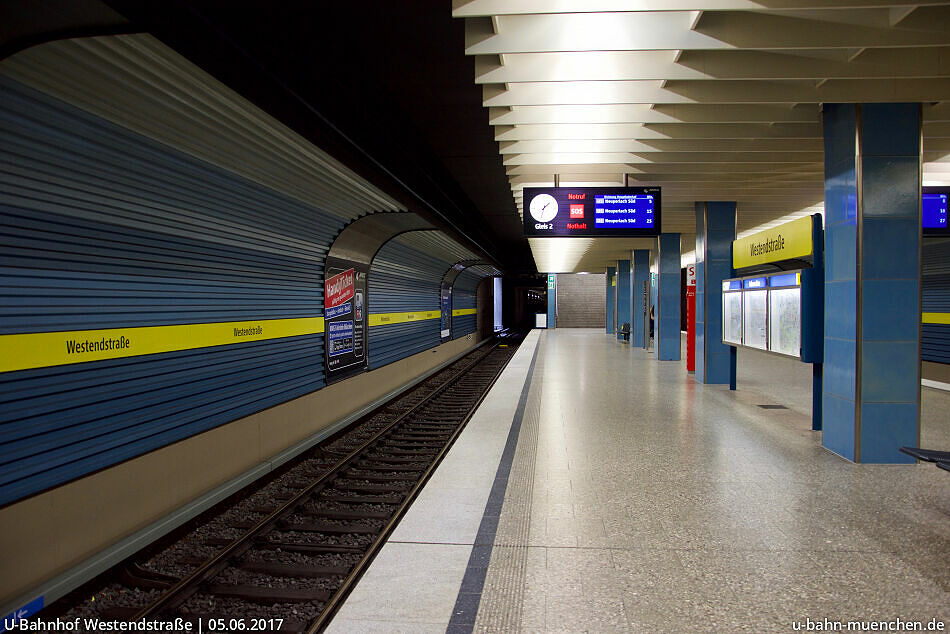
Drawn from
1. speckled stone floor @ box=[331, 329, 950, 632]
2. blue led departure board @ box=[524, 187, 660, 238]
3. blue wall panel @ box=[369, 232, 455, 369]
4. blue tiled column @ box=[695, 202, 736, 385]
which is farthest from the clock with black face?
blue tiled column @ box=[695, 202, 736, 385]

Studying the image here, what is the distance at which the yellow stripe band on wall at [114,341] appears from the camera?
10.6ft

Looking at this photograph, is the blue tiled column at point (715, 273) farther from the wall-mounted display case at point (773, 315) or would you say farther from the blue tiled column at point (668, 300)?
the blue tiled column at point (668, 300)

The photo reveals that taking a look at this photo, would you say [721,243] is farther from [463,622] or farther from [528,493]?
[463,622]

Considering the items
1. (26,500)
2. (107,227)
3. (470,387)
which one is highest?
(107,227)

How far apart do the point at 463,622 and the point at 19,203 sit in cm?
334

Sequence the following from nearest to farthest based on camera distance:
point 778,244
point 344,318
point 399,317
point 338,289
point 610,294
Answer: point 778,244, point 338,289, point 344,318, point 399,317, point 610,294

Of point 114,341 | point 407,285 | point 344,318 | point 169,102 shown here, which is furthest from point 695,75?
point 407,285

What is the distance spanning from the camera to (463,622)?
2529 millimetres

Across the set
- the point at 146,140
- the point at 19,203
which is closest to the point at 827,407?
the point at 146,140

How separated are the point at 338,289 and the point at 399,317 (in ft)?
12.9

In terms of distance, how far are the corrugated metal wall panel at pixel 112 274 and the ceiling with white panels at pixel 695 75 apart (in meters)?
2.48

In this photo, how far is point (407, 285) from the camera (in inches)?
511

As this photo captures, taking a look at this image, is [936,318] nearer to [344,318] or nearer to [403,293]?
[403,293]

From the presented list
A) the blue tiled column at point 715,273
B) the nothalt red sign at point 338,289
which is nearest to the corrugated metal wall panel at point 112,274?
the nothalt red sign at point 338,289
